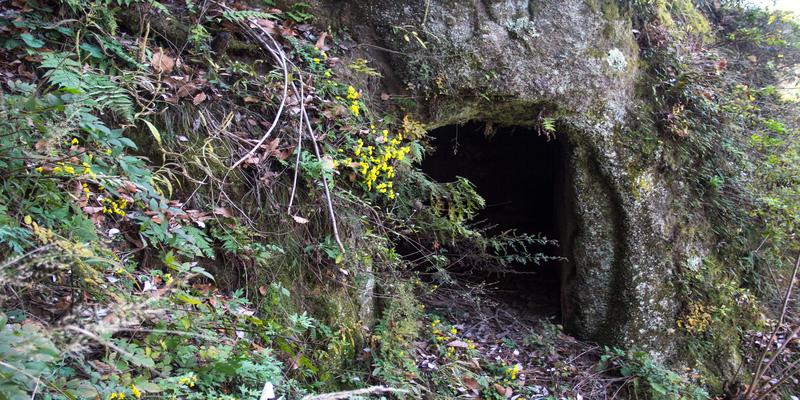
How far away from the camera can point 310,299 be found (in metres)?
3.45

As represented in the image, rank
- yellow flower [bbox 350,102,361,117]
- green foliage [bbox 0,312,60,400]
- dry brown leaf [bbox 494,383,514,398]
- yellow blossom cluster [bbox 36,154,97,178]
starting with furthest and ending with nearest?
dry brown leaf [bbox 494,383,514,398] → yellow flower [bbox 350,102,361,117] → yellow blossom cluster [bbox 36,154,97,178] → green foliage [bbox 0,312,60,400]

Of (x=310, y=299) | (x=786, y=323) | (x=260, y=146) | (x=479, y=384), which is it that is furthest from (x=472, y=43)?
(x=786, y=323)

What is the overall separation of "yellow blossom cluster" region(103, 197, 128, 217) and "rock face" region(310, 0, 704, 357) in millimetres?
2191

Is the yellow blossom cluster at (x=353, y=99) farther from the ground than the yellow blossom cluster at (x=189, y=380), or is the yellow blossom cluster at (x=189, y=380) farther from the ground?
the yellow blossom cluster at (x=353, y=99)

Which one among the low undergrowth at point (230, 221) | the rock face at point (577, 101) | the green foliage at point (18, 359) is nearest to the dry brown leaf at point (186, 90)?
the low undergrowth at point (230, 221)

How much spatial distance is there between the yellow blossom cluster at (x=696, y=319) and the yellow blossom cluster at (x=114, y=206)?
4870 mm

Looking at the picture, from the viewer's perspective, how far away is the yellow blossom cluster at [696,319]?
5.12 meters

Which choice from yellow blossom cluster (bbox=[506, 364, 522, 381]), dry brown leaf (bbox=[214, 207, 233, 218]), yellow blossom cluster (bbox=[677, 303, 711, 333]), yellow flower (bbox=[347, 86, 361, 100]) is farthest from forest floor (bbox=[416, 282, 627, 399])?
yellow flower (bbox=[347, 86, 361, 100])

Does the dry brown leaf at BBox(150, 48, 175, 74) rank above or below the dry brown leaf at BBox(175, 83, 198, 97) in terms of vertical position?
above

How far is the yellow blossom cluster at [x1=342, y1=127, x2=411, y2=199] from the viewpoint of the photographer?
368 centimetres

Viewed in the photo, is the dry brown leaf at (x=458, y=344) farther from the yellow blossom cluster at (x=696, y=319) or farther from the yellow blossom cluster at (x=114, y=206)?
the yellow blossom cluster at (x=114, y=206)

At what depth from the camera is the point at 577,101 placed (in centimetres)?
478

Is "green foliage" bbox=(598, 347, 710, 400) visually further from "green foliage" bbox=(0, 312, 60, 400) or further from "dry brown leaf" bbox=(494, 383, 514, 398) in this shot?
"green foliage" bbox=(0, 312, 60, 400)

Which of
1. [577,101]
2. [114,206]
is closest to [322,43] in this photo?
[114,206]
